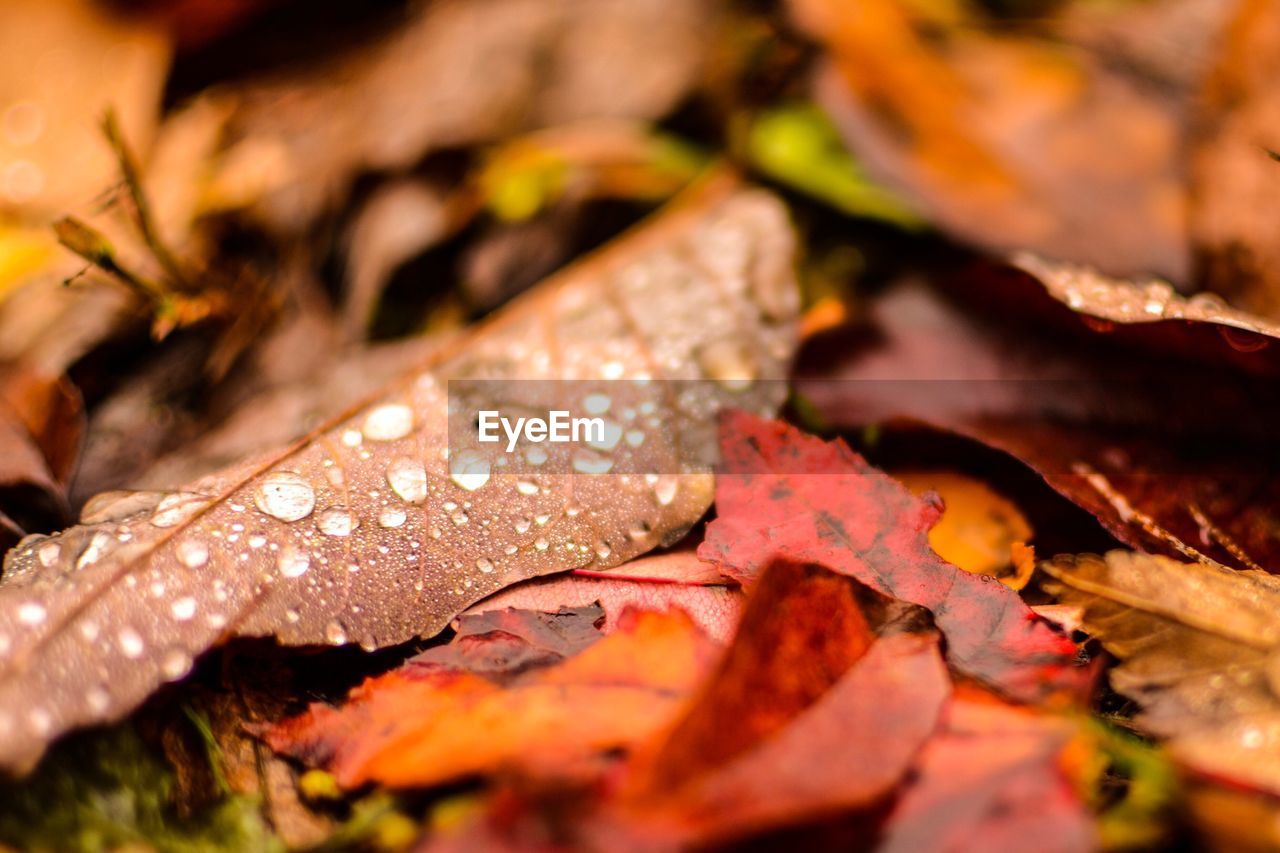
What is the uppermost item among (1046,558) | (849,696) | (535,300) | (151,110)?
(151,110)

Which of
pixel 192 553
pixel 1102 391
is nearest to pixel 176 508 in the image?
pixel 192 553

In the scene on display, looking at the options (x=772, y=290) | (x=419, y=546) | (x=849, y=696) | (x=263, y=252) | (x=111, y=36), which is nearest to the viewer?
(x=849, y=696)

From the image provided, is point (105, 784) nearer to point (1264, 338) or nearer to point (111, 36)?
point (1264, 338)

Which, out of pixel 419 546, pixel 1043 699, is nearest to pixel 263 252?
pixel 419 546

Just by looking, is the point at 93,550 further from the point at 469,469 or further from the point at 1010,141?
the point at 1010,141

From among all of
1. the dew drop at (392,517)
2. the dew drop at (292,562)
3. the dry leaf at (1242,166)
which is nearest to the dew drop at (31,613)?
the dew drop at (292,562)

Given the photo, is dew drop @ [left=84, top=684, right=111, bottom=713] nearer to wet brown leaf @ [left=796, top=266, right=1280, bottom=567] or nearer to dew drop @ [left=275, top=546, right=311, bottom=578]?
dew drop @ [left=275, top=546, right=311, bottom=578]
